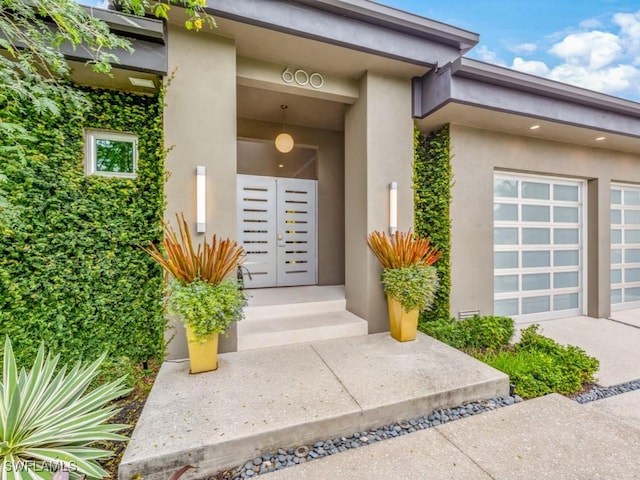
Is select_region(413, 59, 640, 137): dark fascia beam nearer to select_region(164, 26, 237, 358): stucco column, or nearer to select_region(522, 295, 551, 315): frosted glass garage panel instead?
select_region(164, 26, 237, 358): stucco column

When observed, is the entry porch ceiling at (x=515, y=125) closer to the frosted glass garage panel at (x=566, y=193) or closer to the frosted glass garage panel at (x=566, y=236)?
the frosted glass garage panel at (x=566, y=193)

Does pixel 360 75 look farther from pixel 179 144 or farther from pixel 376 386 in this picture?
pixel 376 386

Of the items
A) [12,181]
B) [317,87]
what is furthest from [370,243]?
[12,181]

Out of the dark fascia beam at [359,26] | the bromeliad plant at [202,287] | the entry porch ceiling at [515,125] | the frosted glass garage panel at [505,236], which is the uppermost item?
the dark fascia beam at [359,26]

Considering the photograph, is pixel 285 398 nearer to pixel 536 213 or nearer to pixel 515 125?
pixel 515 125

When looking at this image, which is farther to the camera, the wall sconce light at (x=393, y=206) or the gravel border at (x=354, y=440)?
the wall sconce light at (x=393, y=206)

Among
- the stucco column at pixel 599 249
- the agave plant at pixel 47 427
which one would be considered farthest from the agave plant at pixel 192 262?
the stucco column at pixel 599 249

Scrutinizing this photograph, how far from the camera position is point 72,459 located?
5.72 ft

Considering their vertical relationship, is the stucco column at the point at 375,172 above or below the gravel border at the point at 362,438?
above

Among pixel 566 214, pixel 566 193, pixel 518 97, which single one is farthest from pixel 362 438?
pixel 566 193

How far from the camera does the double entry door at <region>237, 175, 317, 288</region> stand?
20.3 ft

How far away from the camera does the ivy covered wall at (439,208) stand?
5.06 m

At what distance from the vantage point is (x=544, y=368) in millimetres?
3453

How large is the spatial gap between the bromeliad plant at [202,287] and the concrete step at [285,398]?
2.03 feet
